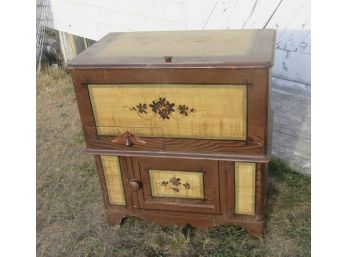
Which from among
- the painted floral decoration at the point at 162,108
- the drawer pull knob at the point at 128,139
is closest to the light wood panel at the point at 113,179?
the drawer pull knob at the point at 128,139

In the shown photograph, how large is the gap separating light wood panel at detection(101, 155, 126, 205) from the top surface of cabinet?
1.72 ft

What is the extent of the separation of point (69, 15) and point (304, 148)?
10.4ft

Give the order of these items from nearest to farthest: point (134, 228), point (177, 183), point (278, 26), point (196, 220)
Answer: point (177, 183)
point (196, 220)
point (134, 228)
point (278, 26)

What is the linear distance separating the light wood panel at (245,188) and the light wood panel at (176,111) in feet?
0.62

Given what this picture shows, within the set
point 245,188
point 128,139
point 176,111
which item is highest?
point 176,111

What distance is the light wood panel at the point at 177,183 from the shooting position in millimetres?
1984

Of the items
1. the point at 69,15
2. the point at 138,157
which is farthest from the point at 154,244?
the point at 69,15

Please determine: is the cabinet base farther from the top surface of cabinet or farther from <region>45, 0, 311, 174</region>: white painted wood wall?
the top surface of cabinet

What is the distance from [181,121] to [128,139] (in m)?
0.28

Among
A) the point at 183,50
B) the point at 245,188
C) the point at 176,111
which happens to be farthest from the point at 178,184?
the point at 183,50

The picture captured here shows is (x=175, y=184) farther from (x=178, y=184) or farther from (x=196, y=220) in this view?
(x=196, y=220)

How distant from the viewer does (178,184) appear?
79.7 inches

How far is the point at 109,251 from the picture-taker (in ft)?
7.14

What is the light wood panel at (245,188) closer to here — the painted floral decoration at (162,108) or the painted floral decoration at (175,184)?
the painted floral decoration at (175,184)
